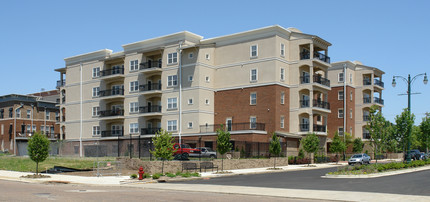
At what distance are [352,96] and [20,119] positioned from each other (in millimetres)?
60891

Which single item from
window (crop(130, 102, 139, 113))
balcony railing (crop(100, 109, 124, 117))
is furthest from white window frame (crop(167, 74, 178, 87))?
balcony railing (crop(100, 109, 124, 117))

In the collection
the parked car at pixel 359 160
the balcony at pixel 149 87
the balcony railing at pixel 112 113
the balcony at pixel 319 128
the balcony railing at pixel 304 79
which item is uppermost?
the balcony railing at pixel 304 79

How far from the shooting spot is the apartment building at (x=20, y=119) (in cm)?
8188

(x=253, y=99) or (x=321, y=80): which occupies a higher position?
(x=321, y=80)

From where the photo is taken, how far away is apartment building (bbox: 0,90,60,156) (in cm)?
8188

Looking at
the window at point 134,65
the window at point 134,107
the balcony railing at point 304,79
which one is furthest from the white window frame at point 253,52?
the window at point 134,107

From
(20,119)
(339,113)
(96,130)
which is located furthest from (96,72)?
(339,113)

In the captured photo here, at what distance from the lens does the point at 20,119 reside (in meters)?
83.0

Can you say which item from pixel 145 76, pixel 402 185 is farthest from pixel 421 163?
pixel 145 76

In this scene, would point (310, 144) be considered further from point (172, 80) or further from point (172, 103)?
point (172, 80)

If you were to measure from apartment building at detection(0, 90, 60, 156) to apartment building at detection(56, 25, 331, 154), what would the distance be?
24085 millimetres

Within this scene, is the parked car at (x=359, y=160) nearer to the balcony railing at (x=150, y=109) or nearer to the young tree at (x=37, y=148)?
the balcony railing at (x=150, y=109)

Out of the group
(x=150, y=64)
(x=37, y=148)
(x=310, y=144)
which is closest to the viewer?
(x=37, y=148)

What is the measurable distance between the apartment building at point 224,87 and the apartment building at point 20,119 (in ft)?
79.0
